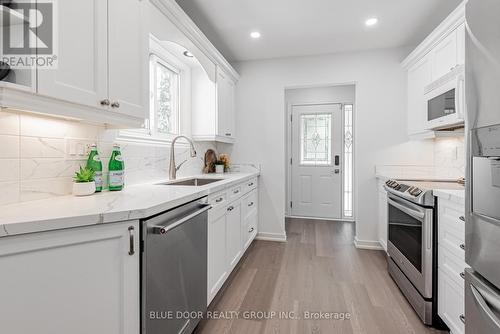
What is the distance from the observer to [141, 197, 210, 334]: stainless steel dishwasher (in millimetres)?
1141

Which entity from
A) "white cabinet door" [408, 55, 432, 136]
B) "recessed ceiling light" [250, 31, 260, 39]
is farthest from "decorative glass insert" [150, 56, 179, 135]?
"white cabinet door" [408, 55, 432, 136]

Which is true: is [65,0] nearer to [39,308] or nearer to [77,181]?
[77,181]

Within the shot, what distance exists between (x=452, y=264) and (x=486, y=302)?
72 centimetres

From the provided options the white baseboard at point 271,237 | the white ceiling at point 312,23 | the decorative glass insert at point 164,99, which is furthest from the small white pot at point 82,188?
the white baseboard at point 271,237

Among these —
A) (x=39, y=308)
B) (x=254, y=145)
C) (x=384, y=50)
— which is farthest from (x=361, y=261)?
(x=39, y=308)

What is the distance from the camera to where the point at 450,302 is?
1.59 m

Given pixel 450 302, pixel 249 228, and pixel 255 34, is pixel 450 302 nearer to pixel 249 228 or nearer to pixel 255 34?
pixel 249 228

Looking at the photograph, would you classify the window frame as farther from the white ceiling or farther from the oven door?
the oven door

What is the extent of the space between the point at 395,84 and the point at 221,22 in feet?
7.51

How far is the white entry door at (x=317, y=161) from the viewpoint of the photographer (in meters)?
4.67

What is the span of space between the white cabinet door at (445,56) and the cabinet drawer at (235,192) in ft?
7.34

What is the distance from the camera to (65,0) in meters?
1.07

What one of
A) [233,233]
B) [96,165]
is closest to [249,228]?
[233,233]

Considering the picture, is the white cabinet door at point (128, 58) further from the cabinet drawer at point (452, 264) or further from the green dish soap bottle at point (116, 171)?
the cabinet drawer at point (452, 264)
